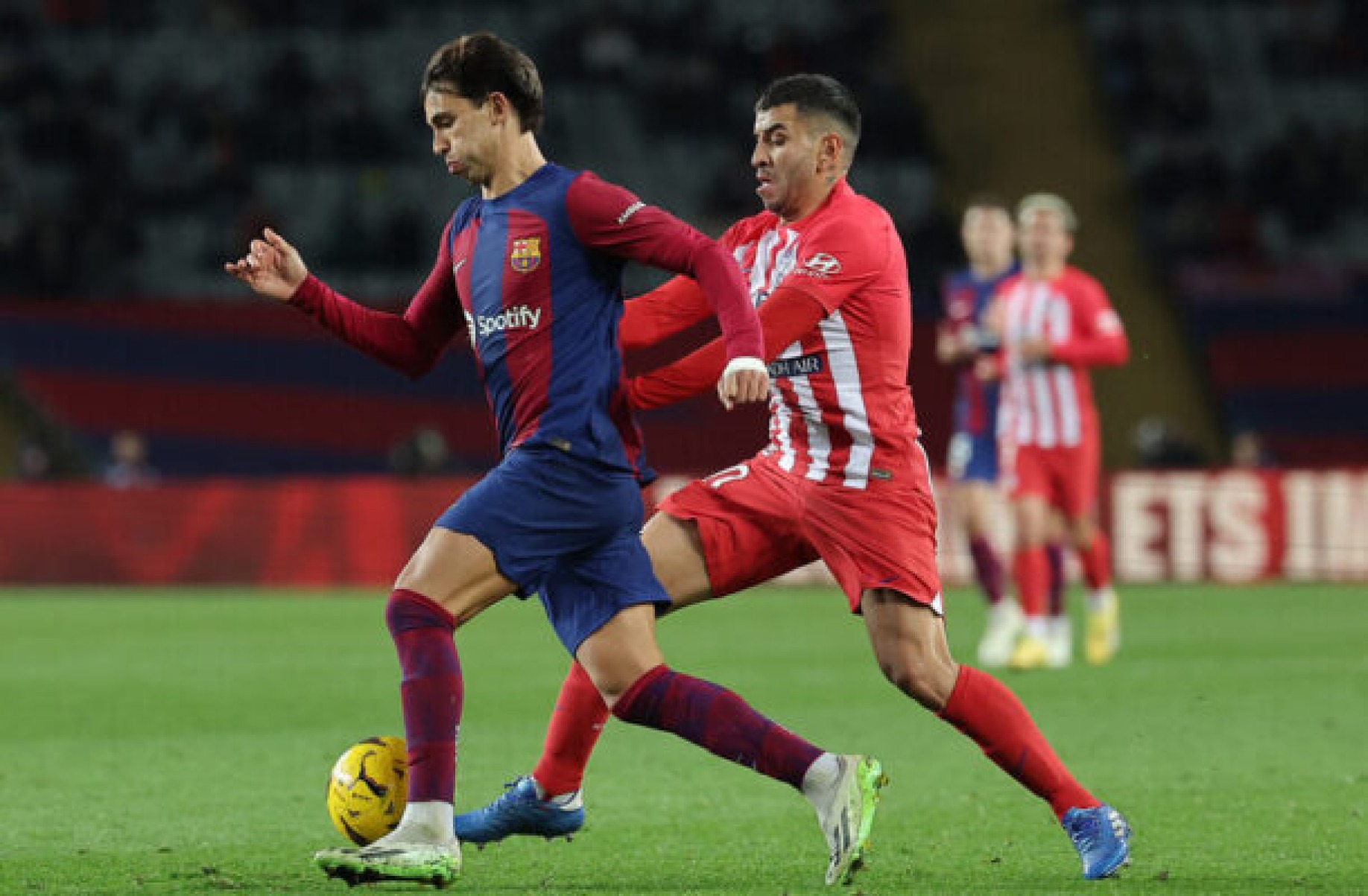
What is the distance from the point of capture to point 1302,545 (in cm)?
1936

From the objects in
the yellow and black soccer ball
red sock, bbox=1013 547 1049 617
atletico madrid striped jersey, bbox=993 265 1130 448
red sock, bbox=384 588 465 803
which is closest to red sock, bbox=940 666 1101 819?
red sock, bbox=384 588 465 803

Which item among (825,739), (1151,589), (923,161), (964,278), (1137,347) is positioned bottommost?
(825,739)

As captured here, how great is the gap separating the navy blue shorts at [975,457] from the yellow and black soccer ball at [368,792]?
24.0 feet

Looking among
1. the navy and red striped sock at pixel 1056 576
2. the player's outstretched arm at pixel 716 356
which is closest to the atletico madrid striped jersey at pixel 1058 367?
the navy and red striped sock at pixel 1056 576

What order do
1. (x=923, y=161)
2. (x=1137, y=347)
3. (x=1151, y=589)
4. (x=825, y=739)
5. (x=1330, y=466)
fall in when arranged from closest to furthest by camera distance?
(x=825, y=739) < (x=1151, y=589) < (x=1330, y=466) < (x=1137, y=347) < (x=923, y=161)

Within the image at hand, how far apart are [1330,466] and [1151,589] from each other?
4.36 m

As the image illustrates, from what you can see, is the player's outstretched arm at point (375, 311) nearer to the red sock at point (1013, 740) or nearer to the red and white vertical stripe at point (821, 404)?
the red and white vertical stripe at point (821, 404)

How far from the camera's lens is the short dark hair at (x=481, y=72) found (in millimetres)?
5406

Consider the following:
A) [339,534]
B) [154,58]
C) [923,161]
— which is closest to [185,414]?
[339,534]

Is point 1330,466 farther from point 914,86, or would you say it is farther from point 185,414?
point 185,414

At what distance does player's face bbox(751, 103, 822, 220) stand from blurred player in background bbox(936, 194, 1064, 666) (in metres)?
5.97

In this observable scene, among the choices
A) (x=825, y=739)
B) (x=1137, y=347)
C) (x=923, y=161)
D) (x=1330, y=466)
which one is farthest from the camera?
(x=923, y=161)

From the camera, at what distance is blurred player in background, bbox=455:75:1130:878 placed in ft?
18.6

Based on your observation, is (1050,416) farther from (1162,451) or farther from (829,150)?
(1162,451)
